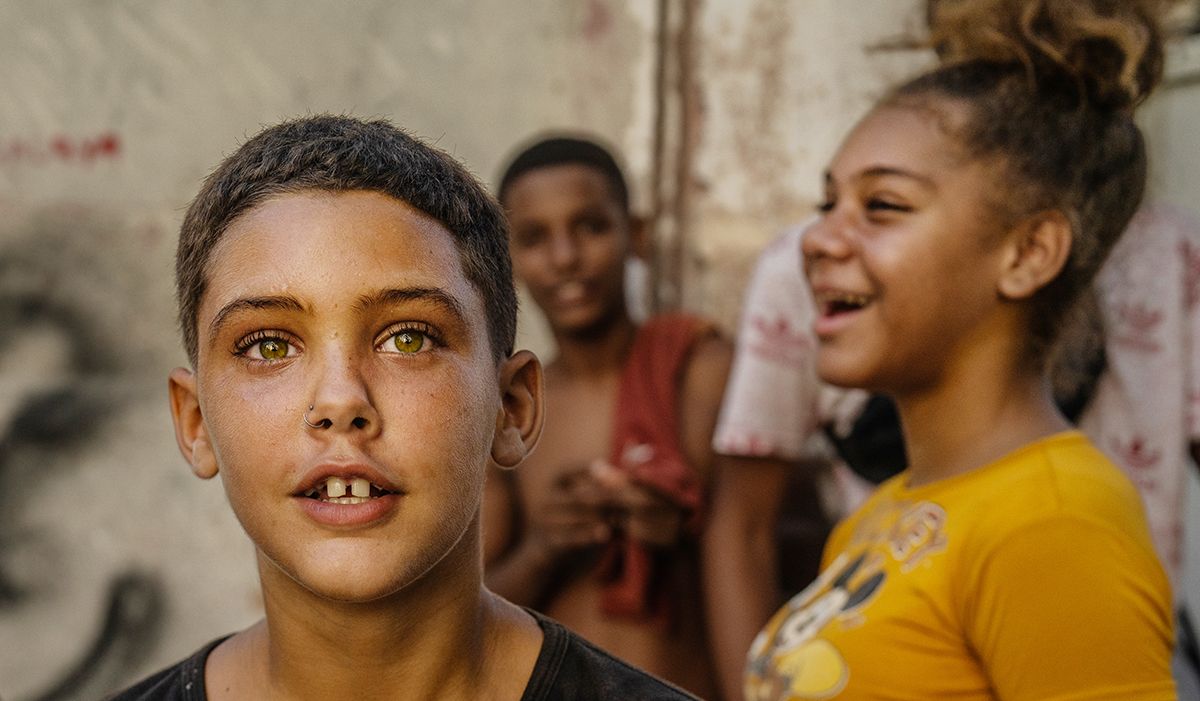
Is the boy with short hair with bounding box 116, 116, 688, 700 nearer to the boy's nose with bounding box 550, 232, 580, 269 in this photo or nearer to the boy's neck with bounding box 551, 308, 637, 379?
the boy's nose with bounding box 550, 232, 580, 269

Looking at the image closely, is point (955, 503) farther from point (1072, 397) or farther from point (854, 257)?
point (1072, 397)

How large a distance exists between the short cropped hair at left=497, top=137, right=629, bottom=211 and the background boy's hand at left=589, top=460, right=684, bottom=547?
78 cm

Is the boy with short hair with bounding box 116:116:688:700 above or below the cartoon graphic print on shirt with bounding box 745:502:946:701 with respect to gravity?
above

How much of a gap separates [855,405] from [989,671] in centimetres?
109

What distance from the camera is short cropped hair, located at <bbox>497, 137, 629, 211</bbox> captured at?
3.22 meters

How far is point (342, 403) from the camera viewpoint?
1.41 m

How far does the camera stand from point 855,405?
9.27 feet

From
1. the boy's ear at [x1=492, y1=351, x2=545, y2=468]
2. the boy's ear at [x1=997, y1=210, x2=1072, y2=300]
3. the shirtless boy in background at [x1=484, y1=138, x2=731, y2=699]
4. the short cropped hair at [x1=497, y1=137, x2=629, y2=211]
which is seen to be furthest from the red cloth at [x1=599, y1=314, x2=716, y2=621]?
the boy's ear at [x1=492, y1=351, x2=545, y2=468]

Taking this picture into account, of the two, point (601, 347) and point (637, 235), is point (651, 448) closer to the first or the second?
point (601, 347)

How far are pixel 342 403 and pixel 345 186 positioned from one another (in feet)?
0.98

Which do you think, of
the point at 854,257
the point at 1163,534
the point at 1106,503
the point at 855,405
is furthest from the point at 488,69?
the point at 1106,503

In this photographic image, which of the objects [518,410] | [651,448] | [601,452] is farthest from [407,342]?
[601,452]

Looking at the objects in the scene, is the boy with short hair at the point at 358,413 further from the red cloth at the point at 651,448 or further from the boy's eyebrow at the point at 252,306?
the red cloth at the point at 651,448

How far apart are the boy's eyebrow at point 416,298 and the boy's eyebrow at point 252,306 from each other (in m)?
0.08
